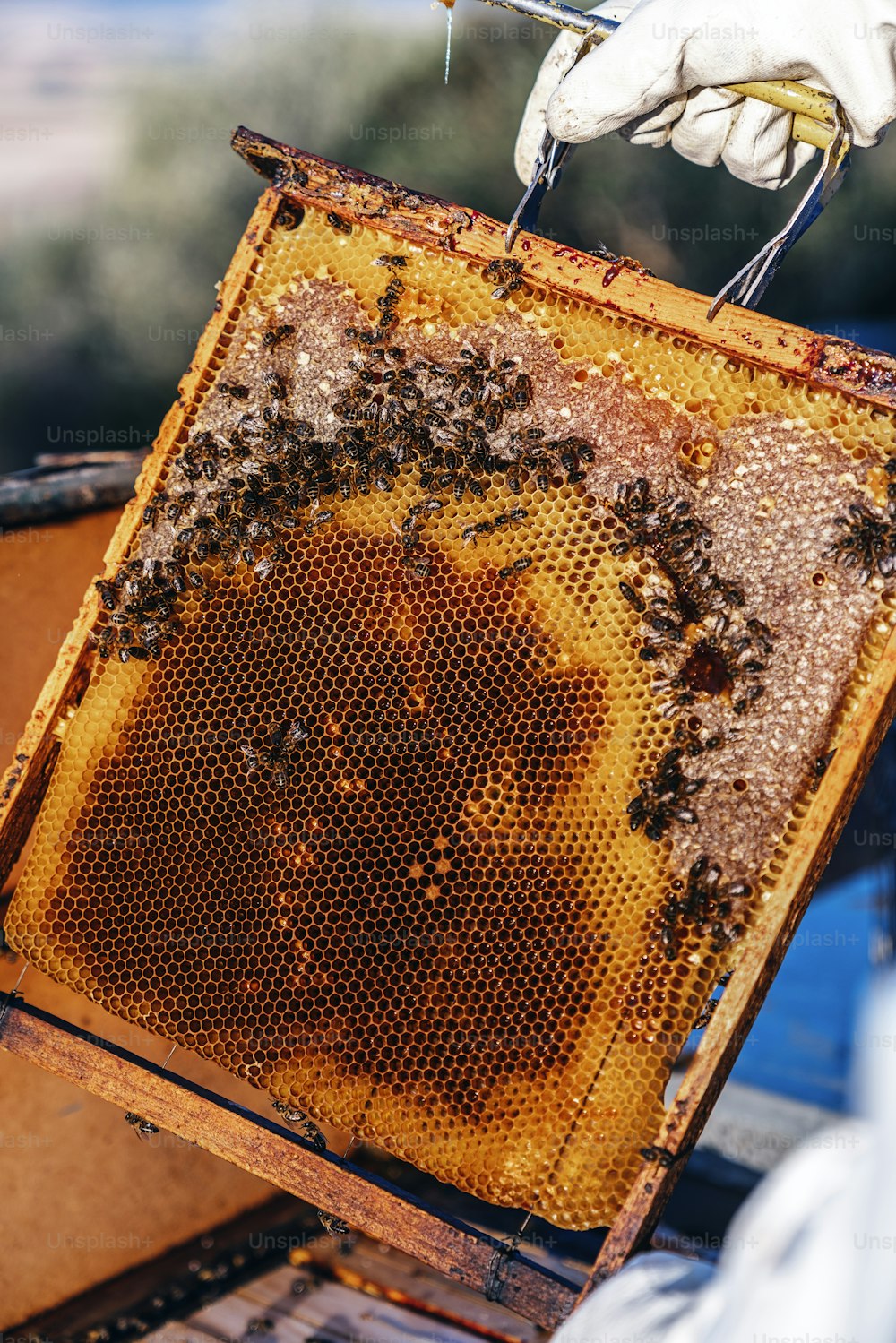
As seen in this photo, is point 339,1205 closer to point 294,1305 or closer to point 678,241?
point 294,1305

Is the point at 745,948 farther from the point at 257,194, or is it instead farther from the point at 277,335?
the point at 257,194

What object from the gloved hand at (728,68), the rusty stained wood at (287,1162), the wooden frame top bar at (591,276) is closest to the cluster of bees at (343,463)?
the wooden frame top bar at (591,276)

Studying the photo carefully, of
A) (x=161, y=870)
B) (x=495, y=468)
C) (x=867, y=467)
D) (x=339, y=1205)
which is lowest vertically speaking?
(x=339, y=1205)

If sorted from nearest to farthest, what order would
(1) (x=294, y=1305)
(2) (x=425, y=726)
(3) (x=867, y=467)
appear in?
(3) (x=867, y=467) → (2) (x=425, y=726) → (1) (x=294, y=1305)

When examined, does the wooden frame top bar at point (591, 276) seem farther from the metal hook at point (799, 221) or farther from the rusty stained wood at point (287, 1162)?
the rusty stained wood at point (287, 1162)

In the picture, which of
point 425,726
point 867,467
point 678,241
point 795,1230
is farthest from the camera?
point 678,241

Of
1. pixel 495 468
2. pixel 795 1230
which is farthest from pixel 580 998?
pixel 495 468
